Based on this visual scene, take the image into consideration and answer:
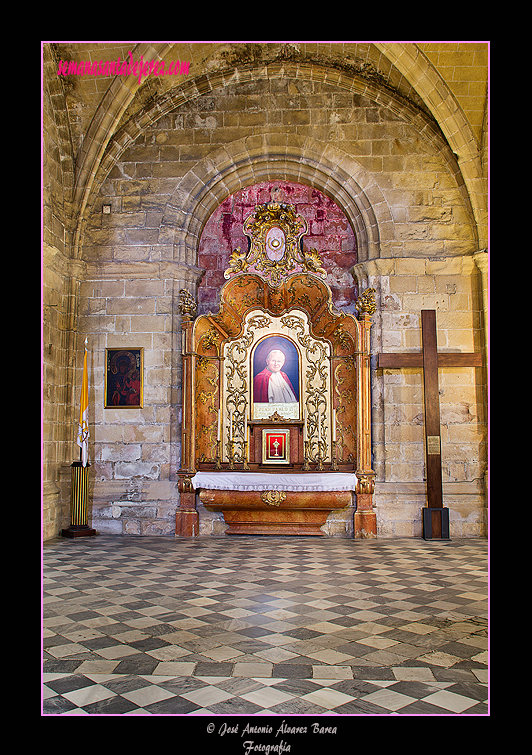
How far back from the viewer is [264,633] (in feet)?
11.3

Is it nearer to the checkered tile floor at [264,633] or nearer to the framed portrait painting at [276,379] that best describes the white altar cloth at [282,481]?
the framed portrait painting at [276,379]

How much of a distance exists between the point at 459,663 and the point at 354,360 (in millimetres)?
5011

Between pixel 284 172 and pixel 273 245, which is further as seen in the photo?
pixel 284 172

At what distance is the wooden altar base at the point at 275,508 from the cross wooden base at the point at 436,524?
3.28ft

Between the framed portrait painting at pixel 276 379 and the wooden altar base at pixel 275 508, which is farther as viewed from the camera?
the framed portrait painting at pixel 276 379

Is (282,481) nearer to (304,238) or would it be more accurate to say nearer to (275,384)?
(275,384)

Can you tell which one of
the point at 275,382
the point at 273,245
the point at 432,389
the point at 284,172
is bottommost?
the point at 432,389

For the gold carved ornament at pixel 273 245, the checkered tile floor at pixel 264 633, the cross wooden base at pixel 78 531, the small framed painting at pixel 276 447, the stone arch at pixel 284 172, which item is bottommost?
the cross wooden base at pixel 78 531

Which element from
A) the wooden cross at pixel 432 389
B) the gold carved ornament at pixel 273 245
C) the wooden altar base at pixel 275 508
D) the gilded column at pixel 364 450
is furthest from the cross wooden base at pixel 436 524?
the gold carved ornament at pixel 273 245

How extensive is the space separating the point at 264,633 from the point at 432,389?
15.7 ft

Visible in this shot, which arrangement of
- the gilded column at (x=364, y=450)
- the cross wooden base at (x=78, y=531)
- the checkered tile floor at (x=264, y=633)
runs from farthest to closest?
the gilded column at (x=364, y=450), the cross wooden base at (x=78, y=531), the checkered tile floor at (x=264, y=633)

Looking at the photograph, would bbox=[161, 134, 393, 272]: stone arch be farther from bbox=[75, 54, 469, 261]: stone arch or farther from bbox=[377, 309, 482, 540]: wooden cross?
bbox=[377, 309, 482, 540]: wooden cross

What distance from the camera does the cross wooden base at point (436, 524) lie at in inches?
282

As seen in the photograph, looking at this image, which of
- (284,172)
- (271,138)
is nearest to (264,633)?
(284,172)
